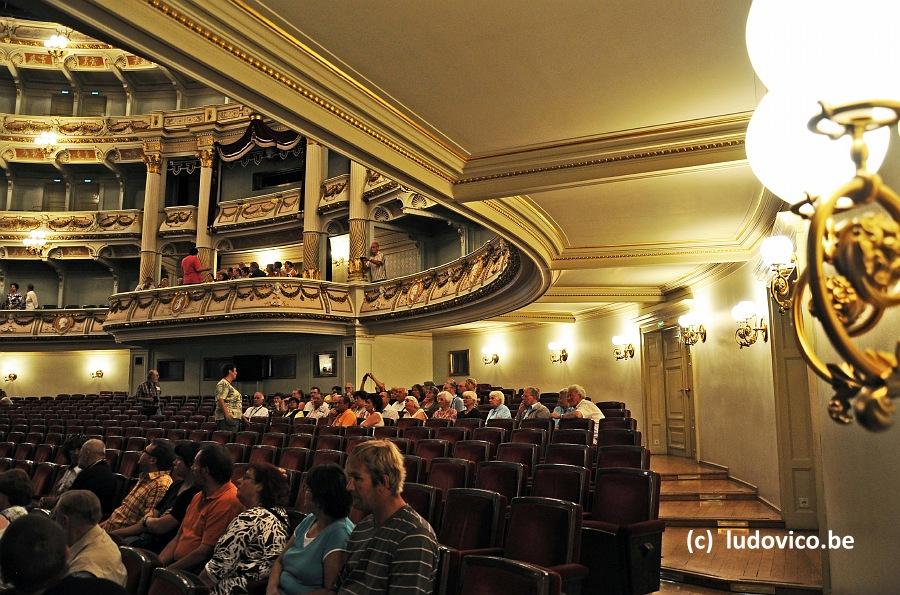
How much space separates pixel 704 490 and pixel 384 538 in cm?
612

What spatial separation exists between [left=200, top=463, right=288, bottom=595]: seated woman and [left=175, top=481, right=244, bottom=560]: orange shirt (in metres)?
0.29

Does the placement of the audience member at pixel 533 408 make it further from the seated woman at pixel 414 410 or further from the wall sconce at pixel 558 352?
the wall sconce at pixel 558 352

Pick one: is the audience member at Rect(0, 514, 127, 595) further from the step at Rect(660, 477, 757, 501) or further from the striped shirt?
the step at Rect(660, 477, 757, 501)

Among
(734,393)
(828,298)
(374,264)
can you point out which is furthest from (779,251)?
(374,264)

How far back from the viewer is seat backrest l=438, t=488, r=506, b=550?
11.8 feet

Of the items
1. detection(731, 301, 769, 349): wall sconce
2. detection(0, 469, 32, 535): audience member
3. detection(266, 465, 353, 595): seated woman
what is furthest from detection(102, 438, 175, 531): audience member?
detection(731, 301, 769, 349): wall sconce

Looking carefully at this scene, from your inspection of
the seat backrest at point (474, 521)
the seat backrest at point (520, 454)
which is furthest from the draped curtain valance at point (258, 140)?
the seat backrest at point (474, 521)

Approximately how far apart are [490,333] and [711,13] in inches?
494

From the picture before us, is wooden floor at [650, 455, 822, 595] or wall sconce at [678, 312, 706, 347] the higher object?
wall sconce at [678, 312, 706, 347]

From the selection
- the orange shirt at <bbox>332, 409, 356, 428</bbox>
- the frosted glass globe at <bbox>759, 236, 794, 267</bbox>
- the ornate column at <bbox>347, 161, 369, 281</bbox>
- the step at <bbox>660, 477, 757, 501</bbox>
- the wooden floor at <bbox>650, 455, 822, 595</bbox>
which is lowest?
the wooden floor at <bbox>650, 455, 822, 595</bbox>

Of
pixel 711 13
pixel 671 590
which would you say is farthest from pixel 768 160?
pixel 671 590

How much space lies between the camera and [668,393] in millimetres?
11391

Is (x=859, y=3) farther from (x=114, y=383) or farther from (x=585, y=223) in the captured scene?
(x=114, y=383)

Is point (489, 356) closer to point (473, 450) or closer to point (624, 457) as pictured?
point (473, 450)
